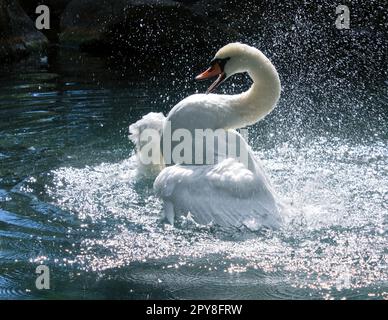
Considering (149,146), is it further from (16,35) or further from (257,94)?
(16,35)

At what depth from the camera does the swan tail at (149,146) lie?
283 inches

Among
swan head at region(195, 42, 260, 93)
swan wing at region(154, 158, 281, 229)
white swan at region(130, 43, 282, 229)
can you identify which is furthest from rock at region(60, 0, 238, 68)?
swan wing at region(154, 158, 281, 229)

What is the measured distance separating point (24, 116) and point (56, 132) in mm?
1082

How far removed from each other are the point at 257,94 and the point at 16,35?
10002mm

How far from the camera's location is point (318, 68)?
14.0m

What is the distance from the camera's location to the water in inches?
193

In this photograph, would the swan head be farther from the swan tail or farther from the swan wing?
the swan wing

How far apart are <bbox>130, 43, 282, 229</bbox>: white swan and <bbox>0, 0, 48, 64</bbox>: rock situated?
918 cm

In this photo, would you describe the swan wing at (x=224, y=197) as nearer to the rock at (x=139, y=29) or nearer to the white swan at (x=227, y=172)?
the white swan at (x=227, y=172)

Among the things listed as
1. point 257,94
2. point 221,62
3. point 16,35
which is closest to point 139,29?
point 16,35

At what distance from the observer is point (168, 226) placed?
5820 mm

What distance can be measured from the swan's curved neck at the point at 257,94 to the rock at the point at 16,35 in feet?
30.5
